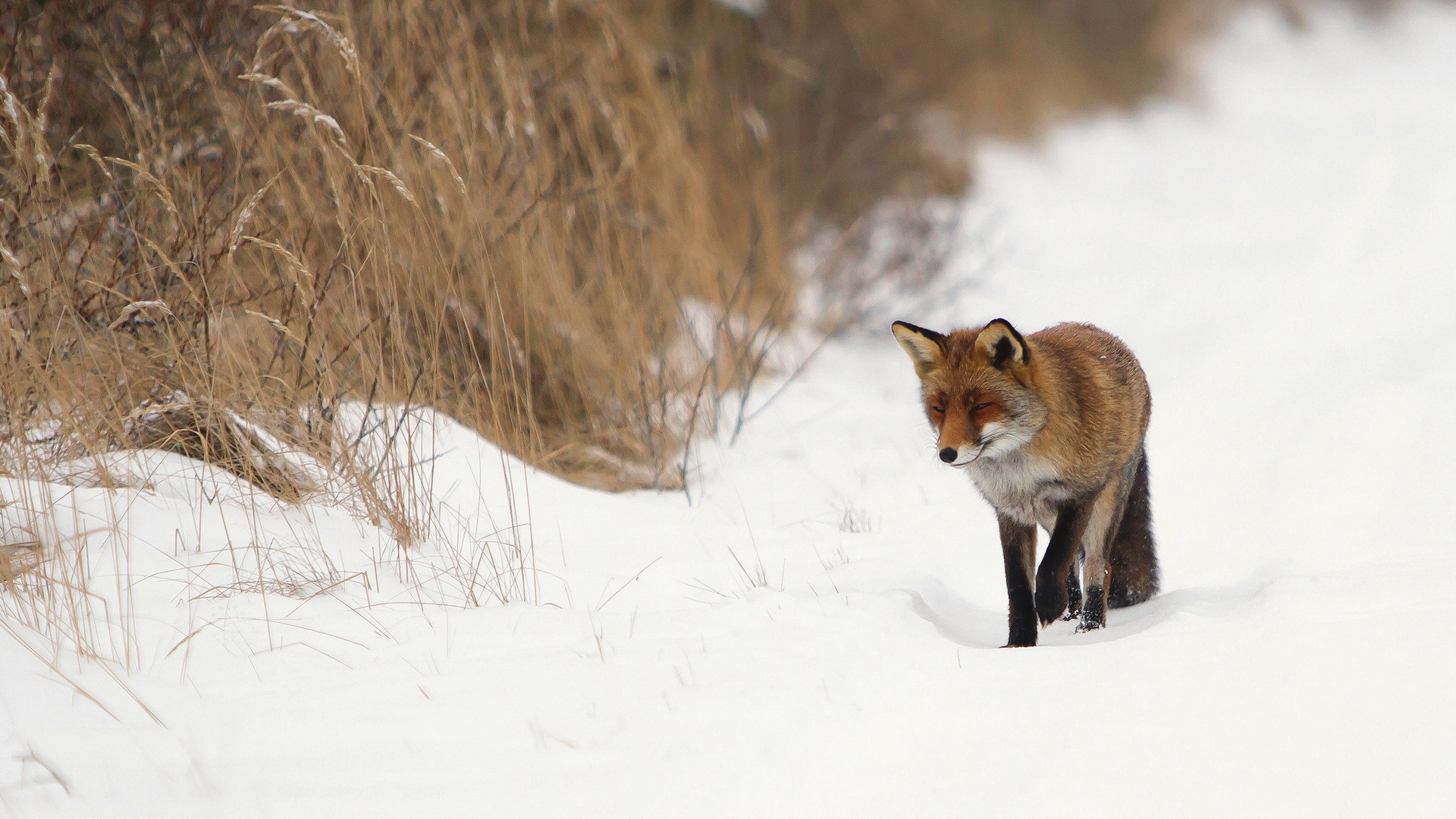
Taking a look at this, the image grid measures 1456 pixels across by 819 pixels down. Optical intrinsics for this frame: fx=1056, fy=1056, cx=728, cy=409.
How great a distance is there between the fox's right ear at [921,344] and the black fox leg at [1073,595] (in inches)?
39.6

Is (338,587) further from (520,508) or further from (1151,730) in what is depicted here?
(1151,730)

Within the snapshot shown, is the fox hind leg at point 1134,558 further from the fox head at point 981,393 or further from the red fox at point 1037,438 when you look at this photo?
the fox head at point 981,393

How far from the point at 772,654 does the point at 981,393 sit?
124 centimetres

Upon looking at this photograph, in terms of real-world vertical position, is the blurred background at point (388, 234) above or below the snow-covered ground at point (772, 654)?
above

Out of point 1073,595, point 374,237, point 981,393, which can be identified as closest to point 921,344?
point 981,393

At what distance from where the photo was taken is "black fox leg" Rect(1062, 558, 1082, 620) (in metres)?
4.10

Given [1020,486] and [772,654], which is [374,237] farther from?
[1020,486]

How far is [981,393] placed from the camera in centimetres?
354

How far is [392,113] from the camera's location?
502 cm

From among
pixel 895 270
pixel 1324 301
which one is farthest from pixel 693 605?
pixel 1324 301

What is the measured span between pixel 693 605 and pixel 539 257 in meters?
2.55

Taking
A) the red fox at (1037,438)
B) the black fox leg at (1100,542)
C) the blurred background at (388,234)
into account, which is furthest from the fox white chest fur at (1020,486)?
the blurred background at (388,234)

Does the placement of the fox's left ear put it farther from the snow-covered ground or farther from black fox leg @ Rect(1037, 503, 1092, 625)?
the snow-covered ground

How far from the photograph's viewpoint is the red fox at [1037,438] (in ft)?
11.6
